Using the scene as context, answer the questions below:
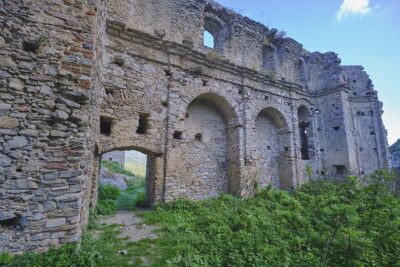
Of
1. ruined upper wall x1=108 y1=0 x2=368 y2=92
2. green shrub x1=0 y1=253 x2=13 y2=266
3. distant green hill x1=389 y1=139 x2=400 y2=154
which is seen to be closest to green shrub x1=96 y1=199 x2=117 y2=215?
green shrub x1=0 y1=253 x2=13 y2=266

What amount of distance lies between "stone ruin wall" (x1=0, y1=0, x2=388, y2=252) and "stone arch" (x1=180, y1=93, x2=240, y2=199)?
0.05 meters

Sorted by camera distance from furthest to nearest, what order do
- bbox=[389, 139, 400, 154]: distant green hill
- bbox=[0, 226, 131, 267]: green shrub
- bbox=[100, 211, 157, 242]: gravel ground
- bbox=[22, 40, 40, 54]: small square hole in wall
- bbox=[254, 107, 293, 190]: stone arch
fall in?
bbox=[389, 139, 400, 154]: distant green hill → bbox=[254, 107, 293, 190]: stone arch → bbox=[100, 211, 157, 242]: gravel ground → bbox=[22, 40, 40, 54]: small square hole in wall → bbox=[0, 226, 131, 267]: green shrub

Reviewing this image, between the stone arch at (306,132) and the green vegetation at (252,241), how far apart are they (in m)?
6.00

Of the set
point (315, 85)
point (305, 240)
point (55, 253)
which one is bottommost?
point (305, 240)

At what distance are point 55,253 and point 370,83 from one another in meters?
19.9

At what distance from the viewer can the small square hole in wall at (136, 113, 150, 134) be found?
24.7 ft

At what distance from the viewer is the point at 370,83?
51.6 ft

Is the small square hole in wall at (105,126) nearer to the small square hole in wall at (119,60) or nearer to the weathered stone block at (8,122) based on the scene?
the small square hole in wall at (119,60)

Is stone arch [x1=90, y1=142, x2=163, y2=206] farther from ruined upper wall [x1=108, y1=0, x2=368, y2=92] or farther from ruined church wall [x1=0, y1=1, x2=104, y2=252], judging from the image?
ruined upper wall [x1=108, y1=0, x2=368, y2=92]

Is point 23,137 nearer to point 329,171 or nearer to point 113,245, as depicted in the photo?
point 113,245

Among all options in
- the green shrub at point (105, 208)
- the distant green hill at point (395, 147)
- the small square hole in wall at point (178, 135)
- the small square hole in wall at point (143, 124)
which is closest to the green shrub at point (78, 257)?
the green shrub at point (105, 208)

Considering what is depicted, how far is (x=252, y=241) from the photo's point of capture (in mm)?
4629

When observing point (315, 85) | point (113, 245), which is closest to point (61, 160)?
point (113, 245)

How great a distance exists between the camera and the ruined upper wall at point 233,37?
27.7 ft
